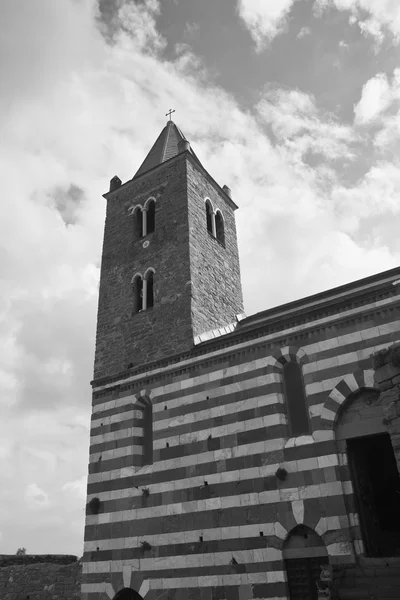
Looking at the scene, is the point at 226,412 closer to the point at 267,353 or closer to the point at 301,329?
the point at 267,353

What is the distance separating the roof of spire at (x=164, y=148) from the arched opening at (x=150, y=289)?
549 cm

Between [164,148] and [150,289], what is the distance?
→ 8022 mm

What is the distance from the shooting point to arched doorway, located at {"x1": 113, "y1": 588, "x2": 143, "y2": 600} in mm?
15727

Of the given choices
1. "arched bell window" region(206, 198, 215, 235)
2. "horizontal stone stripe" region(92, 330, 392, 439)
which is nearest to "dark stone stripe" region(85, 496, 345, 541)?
"horizontal stone stripe" region(92, 330, 392, 439)

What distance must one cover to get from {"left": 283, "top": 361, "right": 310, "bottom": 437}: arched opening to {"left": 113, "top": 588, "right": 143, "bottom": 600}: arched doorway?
667 centimetres

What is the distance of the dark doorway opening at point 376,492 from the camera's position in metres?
13.4

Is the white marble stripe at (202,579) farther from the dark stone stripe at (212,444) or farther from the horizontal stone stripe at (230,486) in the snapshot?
the dark stone stripe at (212,444)

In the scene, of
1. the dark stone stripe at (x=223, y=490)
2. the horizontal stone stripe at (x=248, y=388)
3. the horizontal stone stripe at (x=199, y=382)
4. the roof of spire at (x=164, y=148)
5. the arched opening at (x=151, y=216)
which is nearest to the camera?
the dark stone stripe at (x=223, y=490)

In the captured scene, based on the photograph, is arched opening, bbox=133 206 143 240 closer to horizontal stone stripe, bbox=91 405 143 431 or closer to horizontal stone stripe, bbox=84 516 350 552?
horizontal stone stripe, bbox=91 405 143 431

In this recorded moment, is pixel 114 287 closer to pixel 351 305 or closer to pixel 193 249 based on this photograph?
pixel 193 249

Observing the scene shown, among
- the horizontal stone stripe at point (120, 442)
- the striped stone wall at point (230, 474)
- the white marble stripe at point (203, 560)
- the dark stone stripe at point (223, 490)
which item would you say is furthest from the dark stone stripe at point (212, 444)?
the white marble stripe at point (203, 560)

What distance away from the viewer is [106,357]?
20234 millimetres

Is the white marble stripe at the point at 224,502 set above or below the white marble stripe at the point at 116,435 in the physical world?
below

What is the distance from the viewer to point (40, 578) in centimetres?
1903
